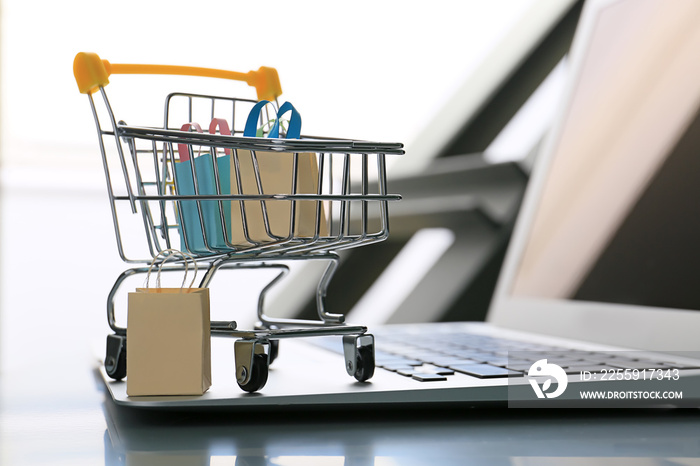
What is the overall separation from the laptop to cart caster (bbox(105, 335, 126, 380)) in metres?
0.02

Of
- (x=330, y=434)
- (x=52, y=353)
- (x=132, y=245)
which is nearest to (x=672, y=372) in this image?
(x=330, y=434)

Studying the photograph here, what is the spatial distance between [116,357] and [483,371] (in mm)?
480

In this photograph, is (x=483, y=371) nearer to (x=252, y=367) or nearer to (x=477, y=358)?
(x=477, y=358)

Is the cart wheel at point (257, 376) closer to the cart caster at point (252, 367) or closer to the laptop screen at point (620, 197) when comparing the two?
the cart caster at point (252, 367)

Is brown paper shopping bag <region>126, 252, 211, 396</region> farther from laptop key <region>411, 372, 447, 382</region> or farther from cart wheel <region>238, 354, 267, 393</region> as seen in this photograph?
laptop key <region>411, 372, 447, 382</region>

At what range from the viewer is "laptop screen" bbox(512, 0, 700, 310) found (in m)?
1.17

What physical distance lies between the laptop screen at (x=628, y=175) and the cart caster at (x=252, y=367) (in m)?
0.72

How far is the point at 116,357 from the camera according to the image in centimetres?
92

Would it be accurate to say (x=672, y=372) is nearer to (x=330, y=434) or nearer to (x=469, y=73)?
(x=330, y=434)

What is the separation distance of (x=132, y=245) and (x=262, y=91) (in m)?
1.22

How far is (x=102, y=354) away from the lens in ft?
3.88

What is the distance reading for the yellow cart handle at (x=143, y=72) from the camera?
87cm

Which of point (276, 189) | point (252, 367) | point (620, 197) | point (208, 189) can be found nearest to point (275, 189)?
point (276, 189)

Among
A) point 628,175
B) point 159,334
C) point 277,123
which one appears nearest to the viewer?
point 159,334
